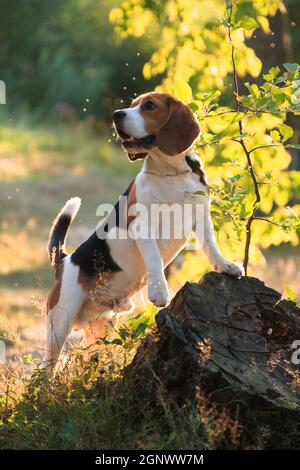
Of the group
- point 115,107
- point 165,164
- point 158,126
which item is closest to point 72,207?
point 165,164

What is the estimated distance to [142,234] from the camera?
183 inches

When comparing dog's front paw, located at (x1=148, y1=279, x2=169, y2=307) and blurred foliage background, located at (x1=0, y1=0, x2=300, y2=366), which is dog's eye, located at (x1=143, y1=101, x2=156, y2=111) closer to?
blurred foliage background, located at (x1=0, y1=0, x2=300, y2=366)

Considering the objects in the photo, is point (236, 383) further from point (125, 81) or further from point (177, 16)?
point (125, 81)

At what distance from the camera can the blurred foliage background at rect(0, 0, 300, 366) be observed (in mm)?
5547

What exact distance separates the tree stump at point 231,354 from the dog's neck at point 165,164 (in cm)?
62

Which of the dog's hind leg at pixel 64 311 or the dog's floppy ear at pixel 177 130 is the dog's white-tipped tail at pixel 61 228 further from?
the dog's floppy ear at pixel 177 130

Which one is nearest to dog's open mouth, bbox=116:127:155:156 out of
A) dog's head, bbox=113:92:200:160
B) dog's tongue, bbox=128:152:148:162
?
dog's head, bbox=113:92:200:160

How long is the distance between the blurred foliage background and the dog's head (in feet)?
0.83

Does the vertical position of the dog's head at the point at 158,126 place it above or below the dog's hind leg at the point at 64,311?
above

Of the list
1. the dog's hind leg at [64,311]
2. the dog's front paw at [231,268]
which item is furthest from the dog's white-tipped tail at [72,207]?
the dog's front paw at [231,268]

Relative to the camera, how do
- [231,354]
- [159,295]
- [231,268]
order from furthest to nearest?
[231,268] → [159,295] → [231,354]

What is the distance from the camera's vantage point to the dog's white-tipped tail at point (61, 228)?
5386 millimetres

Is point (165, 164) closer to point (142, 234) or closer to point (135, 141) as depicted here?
point (135, 141)

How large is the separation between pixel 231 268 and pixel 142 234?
469 millimetres
